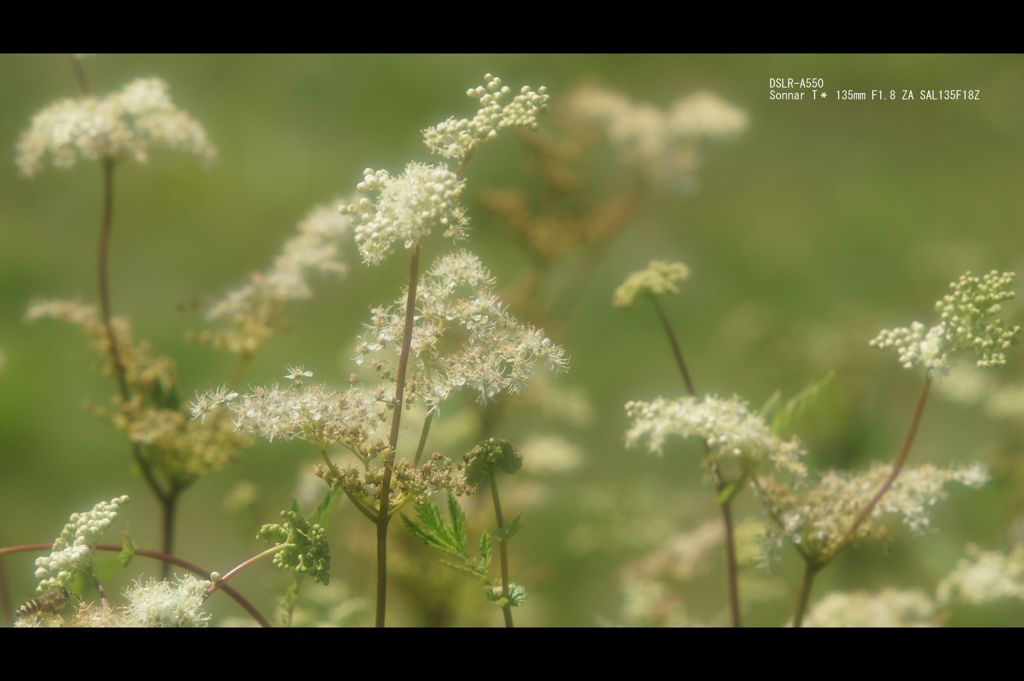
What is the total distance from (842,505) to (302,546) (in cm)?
84

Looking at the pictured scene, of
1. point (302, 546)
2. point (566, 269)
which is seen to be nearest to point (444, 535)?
point (302, 546)

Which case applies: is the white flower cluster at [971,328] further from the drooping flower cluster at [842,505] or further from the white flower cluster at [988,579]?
the white flower cluster at [988,579]

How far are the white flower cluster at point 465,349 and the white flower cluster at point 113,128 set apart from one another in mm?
851

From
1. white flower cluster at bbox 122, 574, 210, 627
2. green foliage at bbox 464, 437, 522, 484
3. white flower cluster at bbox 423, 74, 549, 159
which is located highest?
white flower cluster at bbox 423, 74, 549, 159

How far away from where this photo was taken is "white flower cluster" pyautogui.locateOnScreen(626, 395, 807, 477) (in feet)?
A: 4.92

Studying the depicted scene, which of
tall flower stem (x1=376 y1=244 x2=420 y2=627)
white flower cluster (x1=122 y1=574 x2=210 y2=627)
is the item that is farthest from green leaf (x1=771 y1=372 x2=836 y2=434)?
white flower cluster (x1=122 y1=574 x2=210 y2=627)

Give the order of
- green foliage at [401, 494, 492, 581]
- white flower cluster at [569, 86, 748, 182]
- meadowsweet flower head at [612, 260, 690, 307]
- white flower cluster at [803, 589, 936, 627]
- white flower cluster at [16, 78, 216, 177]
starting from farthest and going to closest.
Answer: white flower cluster at [569, 86, 748, 182] < white flower cluster at [16, 78, 216, 177] < white flower cluster at [803, 589, 936, 627] < meadowsweet flower head at [612, 260, 690, 307] < green foliage at [401, 494, 492, 581]

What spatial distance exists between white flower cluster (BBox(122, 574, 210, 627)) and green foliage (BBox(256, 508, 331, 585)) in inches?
4.3

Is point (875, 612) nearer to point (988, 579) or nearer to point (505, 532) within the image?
point (988, 579)

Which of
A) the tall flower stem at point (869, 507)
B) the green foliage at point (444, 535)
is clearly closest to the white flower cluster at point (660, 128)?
the tall flower stem at point (869, 507)

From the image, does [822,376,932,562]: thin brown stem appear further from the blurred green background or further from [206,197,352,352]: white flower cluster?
the blurred green background

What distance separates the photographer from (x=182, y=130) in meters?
2.03

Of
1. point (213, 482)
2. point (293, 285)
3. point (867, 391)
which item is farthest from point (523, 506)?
point (213, 482)
